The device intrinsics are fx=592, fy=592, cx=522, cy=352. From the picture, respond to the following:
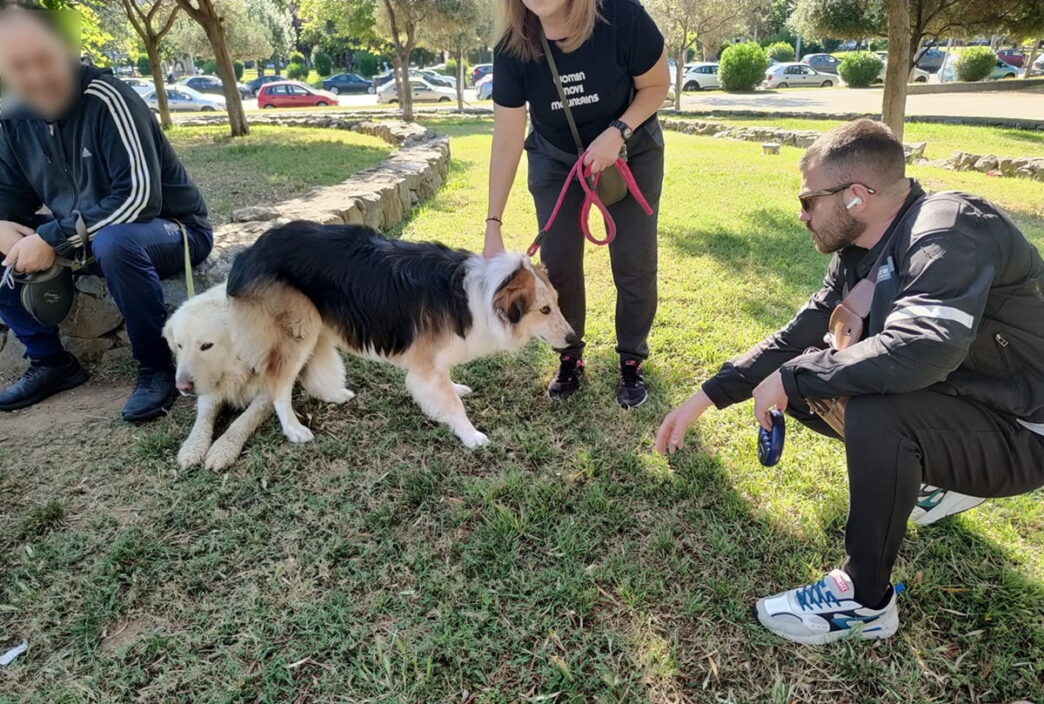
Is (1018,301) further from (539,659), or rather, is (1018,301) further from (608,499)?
(539,659)

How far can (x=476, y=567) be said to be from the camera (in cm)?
218

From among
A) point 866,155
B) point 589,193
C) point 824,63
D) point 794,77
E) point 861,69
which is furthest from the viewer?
point 824,63

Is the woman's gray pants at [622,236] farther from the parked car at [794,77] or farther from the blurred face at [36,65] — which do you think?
the parked car at [794,77]

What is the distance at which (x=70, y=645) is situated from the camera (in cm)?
→ 192

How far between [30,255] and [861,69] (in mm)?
31082

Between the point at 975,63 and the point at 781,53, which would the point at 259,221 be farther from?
the point at 781,53

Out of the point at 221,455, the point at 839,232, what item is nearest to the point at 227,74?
the point at 221,455

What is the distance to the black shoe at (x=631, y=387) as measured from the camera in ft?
10.2

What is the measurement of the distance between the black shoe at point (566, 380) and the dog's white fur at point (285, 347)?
28cm

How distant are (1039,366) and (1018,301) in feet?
0.64

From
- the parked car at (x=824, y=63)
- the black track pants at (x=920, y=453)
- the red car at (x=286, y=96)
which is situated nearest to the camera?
the black track pants at (x=920, y=453)

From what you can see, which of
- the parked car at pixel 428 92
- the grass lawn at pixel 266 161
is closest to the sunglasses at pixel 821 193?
the grass lawn at pixel 266 161

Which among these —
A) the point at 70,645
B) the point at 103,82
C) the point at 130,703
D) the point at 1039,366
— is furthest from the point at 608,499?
the point at 103,82

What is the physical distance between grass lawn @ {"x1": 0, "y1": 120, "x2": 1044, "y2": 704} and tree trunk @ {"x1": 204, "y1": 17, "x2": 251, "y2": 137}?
425 inches
